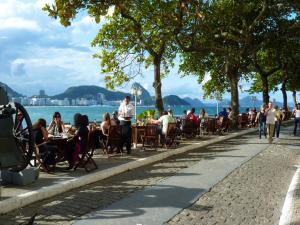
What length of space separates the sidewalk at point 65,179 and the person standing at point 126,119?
1.52ft

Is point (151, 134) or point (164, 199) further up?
point (151, 134)

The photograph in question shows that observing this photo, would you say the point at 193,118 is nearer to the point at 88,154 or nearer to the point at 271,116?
the point at 271,116

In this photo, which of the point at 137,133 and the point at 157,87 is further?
the point at 157,87

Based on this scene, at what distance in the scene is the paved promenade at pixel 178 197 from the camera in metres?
7.37

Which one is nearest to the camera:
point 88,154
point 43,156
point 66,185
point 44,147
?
point 66,185

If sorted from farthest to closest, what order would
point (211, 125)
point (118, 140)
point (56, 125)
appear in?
point (211, 125), point (56, 125), point (118, 140)

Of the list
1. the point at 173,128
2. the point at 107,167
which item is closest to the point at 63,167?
the point at 107,167

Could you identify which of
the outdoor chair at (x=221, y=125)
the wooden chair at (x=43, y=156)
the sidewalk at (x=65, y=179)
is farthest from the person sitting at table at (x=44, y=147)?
the outdoor chair at (x=221, y=125)

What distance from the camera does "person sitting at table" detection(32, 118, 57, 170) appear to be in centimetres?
1122

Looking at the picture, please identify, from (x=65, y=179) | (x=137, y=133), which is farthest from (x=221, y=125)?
(x=65, y=179)

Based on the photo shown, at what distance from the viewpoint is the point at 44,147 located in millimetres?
11195

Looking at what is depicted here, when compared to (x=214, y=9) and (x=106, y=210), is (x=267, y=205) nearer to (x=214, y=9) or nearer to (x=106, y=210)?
(x=106, y=210)

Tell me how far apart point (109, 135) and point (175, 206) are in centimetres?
689

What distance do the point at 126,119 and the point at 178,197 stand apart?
7.27m
